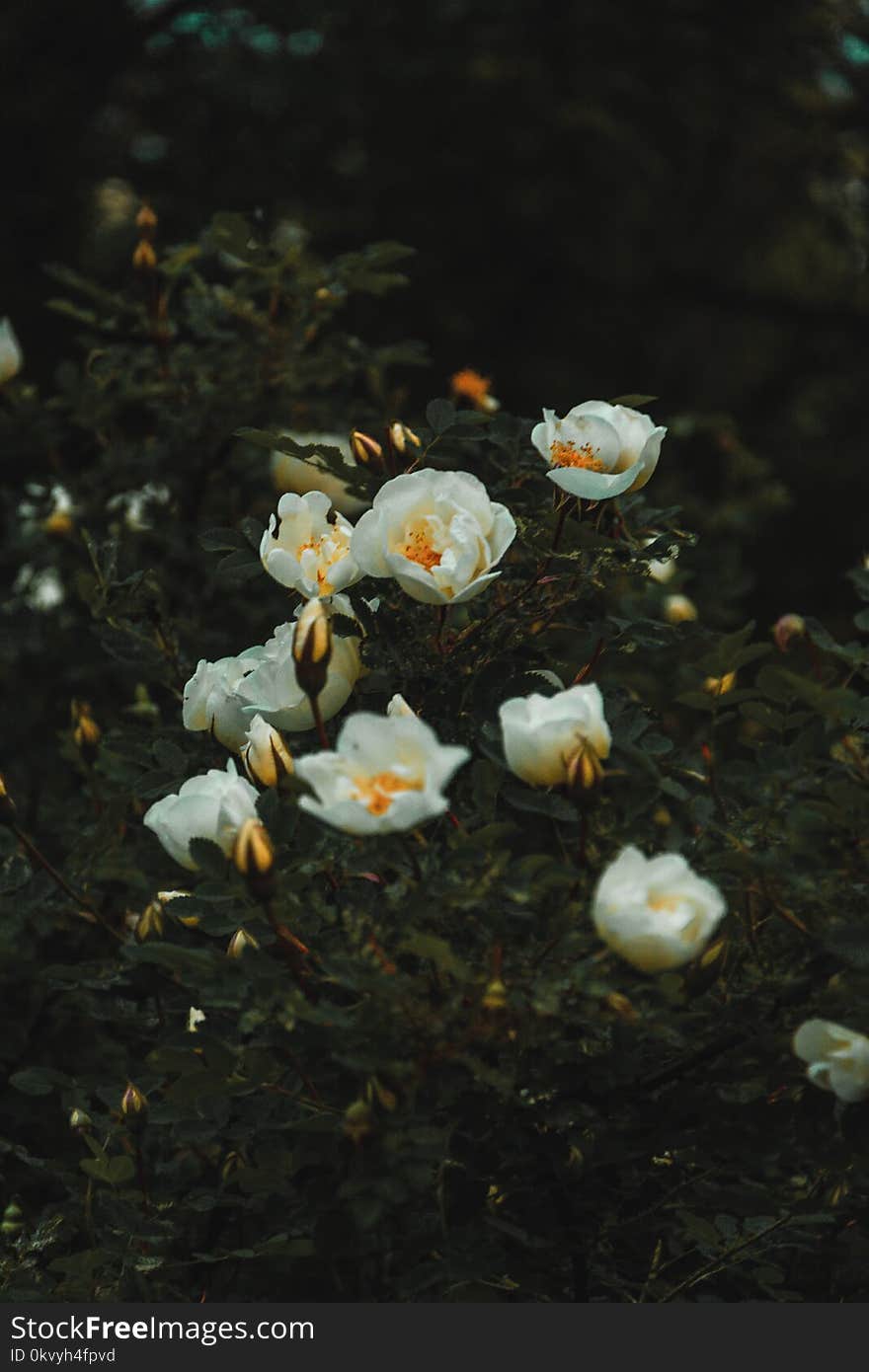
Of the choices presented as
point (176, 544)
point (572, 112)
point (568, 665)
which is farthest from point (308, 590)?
Answer: point (572, 112)

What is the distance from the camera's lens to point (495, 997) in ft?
3.53

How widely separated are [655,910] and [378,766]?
0.78ft

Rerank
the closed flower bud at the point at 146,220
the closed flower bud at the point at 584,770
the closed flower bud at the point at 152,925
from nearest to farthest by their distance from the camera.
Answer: the closed flower bud at the point at 584,770
the closed flower bud at the point at 152,925
the closed flower bud at the point at 146,220

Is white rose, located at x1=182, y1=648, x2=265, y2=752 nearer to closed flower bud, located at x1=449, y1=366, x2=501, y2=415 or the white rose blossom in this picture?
the white rose blossom

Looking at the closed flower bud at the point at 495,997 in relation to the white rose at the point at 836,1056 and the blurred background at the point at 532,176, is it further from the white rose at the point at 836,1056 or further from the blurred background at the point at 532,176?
the blurred background at the point at 532,176

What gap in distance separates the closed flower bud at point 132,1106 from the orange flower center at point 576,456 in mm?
768

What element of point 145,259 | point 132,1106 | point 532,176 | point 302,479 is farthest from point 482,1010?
point 532,176

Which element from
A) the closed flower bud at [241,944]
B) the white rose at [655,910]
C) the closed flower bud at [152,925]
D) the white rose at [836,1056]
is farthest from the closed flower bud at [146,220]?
the white rose at [836,1056]

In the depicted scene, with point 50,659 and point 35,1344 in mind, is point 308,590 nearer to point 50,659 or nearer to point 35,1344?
point 35,1344

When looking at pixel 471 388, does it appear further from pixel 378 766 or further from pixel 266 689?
pixel 378 766

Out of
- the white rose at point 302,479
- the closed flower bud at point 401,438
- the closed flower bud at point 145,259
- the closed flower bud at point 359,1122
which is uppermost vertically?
the closed flower bud at point 401,438

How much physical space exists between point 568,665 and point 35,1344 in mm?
824

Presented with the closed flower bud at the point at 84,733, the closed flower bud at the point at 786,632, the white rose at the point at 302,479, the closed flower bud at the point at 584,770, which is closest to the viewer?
the closed flower bud at the point at 584,770

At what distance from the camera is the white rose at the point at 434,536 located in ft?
4.15
